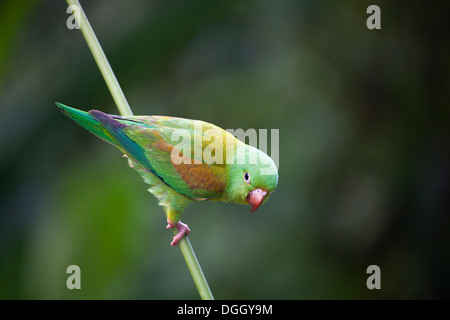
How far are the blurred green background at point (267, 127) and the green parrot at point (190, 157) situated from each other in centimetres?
98

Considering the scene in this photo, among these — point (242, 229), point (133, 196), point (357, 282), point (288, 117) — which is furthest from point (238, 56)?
point (357, 282)

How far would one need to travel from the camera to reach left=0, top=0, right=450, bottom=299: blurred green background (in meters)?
3.17

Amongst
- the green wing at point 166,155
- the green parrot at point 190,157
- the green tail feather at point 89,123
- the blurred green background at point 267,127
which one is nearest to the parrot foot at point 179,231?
the green parrot at point 190,157

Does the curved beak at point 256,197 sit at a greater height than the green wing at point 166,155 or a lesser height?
lesser

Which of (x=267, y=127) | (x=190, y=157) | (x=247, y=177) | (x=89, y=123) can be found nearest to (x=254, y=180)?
(x=247, y=177)

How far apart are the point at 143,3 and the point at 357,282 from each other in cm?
264

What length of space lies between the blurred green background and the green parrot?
984 mm

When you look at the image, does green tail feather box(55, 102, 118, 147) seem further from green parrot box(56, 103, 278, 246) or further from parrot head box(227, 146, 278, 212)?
parrot head box(227, 146, 278, 212)

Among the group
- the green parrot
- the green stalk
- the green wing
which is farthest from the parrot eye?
the green stalk

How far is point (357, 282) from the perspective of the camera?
3.66 m

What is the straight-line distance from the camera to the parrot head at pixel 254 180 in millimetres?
1920

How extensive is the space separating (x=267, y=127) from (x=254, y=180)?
1.77 m

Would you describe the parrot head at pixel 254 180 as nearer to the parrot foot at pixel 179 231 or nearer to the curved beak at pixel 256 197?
the curved beak at pixel 256 197

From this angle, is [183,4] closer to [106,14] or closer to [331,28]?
[106,14]
